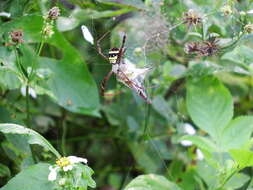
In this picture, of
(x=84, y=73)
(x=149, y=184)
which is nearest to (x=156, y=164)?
(x=84, y=73)

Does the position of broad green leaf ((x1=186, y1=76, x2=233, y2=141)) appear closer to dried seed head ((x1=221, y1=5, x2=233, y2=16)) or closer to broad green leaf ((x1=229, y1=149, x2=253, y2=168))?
broad green leaf ((x1=229, y1=149, x2=253, y2=168))

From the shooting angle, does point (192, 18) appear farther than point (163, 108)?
No

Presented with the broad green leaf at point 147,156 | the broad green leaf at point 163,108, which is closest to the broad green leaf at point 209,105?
the broad green leaf at point 163,108

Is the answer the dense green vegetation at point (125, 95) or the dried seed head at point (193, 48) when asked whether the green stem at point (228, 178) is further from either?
the dried seed head at point (193, 48)

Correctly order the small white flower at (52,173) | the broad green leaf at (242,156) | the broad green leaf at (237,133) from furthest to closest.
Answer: the broad green leaf at (237,133)
the broad green leaf at (242,156)
the small white flower at (52,173)

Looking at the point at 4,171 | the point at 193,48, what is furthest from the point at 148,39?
the point at 4,171

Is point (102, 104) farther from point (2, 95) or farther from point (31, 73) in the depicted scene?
point (31, 73)

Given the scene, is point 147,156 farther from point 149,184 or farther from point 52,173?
point 52,173
